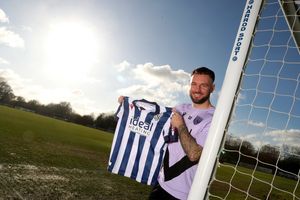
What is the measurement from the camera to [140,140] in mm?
3695

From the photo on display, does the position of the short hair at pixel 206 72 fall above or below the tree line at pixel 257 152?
above

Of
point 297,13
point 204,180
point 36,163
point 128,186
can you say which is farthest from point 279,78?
point 36,163

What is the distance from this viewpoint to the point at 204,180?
8.48ft

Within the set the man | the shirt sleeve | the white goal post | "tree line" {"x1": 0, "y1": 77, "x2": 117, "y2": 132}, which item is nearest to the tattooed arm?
the man

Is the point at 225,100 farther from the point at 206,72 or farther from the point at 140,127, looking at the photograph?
the point at 140,127

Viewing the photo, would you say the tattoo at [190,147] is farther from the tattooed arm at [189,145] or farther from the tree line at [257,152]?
the tree line at [257,152]

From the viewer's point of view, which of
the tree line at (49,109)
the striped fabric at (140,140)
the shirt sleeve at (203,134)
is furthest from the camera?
the tree line at (49,109)

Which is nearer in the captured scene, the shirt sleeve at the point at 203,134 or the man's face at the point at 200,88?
the shirt sleeve at the point at 203,134

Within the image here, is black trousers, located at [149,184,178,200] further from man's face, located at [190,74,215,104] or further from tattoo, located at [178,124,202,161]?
man's face, located at [190,74,215,104]

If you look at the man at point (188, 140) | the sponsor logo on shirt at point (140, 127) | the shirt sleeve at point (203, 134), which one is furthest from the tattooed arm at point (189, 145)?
the sponsor logo on shirt at point (140, 127)

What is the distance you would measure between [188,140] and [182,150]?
0.28 m

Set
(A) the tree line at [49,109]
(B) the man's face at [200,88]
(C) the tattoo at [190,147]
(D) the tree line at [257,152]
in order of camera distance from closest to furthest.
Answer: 1. (D) the tree line at [257,152]
2. (C) the tattoo at [190,147]
3. (B) the man's face at [200,88]
4. (A) the tree line at [49,109]

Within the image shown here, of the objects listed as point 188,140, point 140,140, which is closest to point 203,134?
point 188,140

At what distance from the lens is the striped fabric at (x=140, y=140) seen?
3586 millimetres
